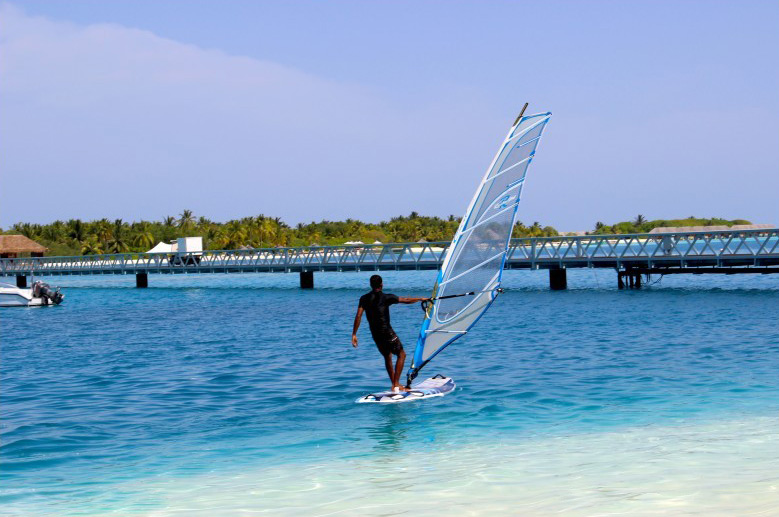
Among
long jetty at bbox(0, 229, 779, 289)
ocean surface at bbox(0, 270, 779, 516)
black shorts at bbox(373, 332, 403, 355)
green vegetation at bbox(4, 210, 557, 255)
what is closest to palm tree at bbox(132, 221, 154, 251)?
green vegetation at bbox(4, 210, 557, 255)

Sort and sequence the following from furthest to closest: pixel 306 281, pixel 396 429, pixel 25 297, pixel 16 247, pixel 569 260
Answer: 1. pixel 16 247
2. pixel 306 281
3. pixel 25 297
4. pixel 569 260
5. pixel 396 429

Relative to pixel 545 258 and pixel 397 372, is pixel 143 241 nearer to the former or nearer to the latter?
pixel 545 258

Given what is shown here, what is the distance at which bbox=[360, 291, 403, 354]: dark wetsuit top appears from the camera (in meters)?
13.5

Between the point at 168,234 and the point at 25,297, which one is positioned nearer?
the point at 25,297

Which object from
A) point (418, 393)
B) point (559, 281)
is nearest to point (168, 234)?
point (559, 281)

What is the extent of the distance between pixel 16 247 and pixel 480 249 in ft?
291

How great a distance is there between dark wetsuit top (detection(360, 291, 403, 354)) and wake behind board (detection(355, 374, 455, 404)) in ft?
3.73

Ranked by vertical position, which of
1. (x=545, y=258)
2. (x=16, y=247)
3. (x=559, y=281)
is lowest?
(x=559, y=281)

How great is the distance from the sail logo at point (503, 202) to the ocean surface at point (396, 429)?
3088mm

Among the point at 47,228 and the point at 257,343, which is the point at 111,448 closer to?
the point at 257,343

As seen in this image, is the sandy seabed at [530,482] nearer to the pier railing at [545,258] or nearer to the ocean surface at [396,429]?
the ocean surface at [396,429]

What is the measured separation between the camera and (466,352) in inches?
923

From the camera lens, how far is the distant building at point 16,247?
9331 cm

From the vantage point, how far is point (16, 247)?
93.8m
